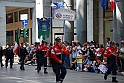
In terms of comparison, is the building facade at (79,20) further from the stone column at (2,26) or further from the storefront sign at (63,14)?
the storefront sign at (63,14)

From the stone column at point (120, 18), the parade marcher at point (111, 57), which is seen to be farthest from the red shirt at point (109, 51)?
the stone column at point (120, 18)

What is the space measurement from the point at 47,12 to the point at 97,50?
44.1ft

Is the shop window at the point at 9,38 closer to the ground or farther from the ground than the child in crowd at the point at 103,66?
farther from the ground

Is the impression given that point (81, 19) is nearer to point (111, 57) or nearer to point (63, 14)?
point (63, 14)

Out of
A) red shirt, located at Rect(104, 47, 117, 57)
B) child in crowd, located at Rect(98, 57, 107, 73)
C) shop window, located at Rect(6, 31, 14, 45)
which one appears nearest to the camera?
red shirt, located at Rect(104, 47, 117, 57)

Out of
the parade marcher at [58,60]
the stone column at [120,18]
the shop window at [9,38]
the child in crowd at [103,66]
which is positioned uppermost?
the stone column at [120,18]

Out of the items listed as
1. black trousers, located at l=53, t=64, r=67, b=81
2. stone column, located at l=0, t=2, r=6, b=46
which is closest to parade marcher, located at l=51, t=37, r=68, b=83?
black trousers, located at l=53, t=64, r=67, b=81

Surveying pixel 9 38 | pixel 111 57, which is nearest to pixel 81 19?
pixel 111 57

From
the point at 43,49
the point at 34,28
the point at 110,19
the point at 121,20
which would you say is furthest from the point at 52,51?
the point at 34,28

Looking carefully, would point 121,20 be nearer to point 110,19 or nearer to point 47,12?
point 110,19

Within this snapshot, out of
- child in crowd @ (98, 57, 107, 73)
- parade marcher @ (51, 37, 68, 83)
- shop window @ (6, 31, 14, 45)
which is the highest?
shop window @ (6, 31, 14, 45)

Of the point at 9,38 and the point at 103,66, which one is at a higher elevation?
the point at 9,38

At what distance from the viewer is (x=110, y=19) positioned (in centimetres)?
3091

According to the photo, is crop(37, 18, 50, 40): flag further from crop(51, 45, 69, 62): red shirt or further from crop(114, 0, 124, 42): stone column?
crop(51, 45, 69, 62): red shirt
